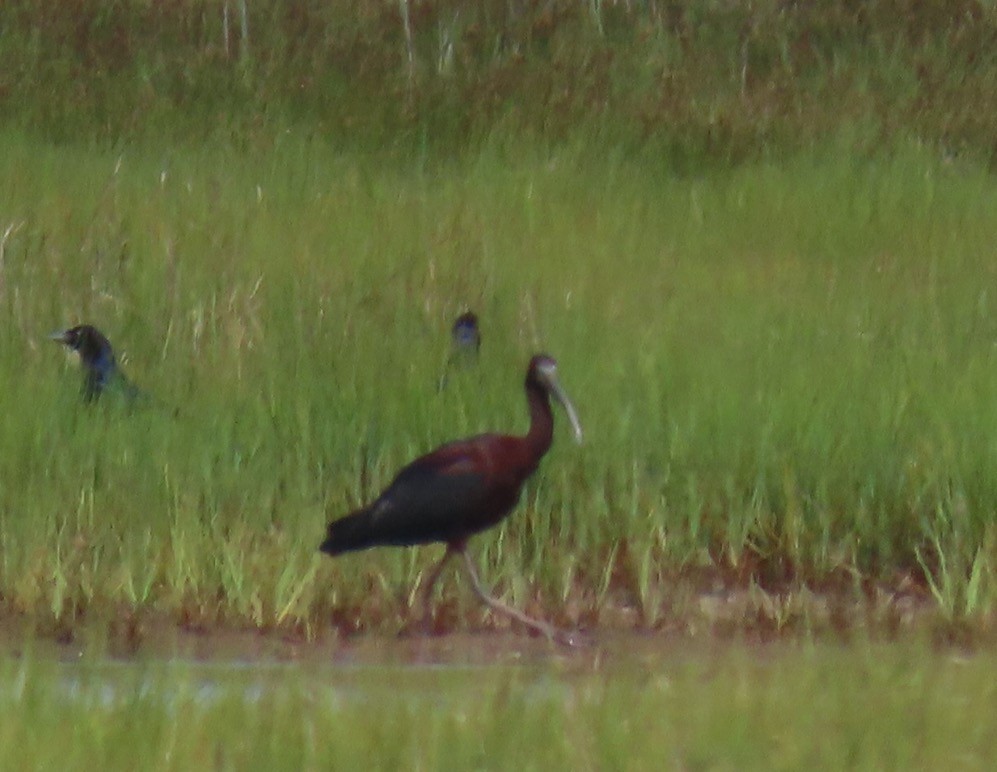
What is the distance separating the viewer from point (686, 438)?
7.66m

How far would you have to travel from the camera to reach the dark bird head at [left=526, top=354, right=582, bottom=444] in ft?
23.4

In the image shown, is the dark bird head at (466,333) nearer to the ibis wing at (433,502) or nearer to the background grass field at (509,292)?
the background grass field at (509,292)

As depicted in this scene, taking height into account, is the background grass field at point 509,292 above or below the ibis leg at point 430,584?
above

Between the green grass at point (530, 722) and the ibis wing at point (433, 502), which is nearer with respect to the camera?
the green grass at point (530, 722)

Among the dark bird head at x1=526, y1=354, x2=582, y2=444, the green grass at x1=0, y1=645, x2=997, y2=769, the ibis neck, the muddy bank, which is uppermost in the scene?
the dark bird head at x1=526, y1=354, x2=582, y2=444

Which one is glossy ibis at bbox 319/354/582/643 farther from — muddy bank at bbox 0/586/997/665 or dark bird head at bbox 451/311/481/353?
dark bird head at bbox 451/311/481/353

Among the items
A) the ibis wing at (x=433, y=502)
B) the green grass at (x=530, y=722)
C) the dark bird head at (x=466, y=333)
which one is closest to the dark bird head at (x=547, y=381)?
the ibis wing at (x=433, y=502)

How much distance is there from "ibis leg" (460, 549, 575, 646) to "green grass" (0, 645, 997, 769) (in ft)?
3.76

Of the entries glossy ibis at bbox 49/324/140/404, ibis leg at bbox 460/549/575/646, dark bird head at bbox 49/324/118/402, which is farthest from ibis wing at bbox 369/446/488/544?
dark bird head at bbox 49/324/118/402

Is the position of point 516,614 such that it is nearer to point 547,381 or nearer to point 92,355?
point 547,381

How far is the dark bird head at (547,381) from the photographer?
23.4 ft

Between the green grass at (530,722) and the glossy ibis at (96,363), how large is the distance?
303 cm

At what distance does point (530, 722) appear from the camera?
4586 mm

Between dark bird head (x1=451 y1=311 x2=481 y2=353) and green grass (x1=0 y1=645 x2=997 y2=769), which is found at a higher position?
dark bird head (x1=451 y1=311 x2=481 y2=353)
